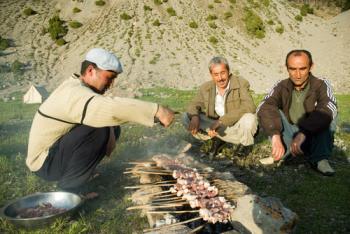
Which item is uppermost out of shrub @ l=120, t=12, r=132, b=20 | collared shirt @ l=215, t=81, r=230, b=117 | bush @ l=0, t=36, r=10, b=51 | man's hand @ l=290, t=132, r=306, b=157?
shrub @ l=120, t=12, r=132, b=20

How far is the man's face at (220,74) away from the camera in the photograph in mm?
5629

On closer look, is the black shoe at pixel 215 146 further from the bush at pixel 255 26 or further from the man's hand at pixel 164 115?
the bush at pixel 255 26

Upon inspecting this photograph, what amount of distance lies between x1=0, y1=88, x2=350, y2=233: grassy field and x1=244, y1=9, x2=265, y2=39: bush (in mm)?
28816

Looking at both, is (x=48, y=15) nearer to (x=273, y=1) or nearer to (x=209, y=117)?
(x=273, y=1)

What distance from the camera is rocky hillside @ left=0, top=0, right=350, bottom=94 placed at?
24766mm

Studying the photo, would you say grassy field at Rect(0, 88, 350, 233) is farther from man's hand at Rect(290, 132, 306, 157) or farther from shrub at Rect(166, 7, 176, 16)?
shrub at Rect(166, 7, 176, 16)

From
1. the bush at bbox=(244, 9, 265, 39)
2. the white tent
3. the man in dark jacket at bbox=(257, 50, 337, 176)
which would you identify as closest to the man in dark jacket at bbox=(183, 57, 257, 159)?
the man in dark jacket at bbox=(257, 50, 337, 176)

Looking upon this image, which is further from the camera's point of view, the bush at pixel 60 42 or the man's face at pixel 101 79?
the bush at pixel 60 42

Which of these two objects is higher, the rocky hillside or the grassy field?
the rocky hillside

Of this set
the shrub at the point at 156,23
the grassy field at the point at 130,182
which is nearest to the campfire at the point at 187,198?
the grassy field at the point at 130,182

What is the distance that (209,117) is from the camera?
20.5ft

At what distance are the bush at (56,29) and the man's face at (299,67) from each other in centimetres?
2783

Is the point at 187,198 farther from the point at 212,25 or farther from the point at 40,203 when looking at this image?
the point at 212,25

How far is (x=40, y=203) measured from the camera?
405cm
